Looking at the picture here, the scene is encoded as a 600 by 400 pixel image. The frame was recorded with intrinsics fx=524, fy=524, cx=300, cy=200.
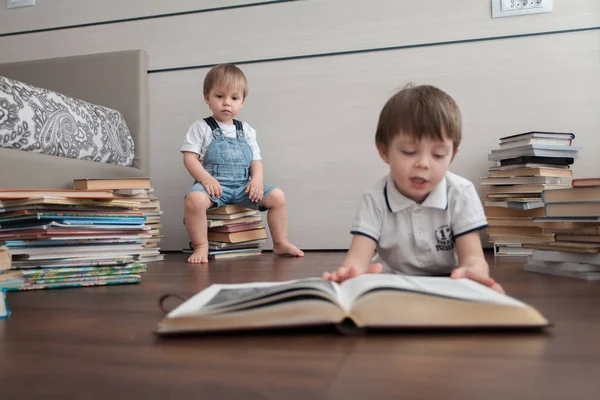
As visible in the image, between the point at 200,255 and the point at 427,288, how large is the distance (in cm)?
149

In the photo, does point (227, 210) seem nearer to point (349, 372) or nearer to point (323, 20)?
point (323, 20)

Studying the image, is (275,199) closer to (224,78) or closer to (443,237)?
(224,78)

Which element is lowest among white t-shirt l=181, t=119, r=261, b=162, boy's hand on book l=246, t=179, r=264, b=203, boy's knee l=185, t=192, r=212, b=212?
boy's knee l=185, t=192, r=212, b=212

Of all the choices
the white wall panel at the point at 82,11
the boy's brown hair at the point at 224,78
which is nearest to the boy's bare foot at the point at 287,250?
the boy's brown hair at the point at 224,78

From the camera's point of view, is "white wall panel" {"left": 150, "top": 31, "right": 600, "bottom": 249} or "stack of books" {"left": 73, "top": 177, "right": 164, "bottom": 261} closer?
"stack of books" {"left": 73, "top": 177, "right": 164, "bottom": 261}

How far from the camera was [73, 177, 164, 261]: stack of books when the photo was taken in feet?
6.49

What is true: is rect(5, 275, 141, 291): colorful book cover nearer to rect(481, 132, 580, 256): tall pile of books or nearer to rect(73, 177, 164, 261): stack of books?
rect(73, 177, 164, 261): stack of books

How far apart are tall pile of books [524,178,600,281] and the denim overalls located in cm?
118

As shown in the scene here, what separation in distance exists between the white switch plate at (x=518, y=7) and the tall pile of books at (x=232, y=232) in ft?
4.59

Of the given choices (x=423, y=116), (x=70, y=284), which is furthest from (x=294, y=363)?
(x=70, y=284)

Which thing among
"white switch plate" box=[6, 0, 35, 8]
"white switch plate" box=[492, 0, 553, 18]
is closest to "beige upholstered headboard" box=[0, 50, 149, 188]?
"white switch plate" box=[6, 0, 35, 8]

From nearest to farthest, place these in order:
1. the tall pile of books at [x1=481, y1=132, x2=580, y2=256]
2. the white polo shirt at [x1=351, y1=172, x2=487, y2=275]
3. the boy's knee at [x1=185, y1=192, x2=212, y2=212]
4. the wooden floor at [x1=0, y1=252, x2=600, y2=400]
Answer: the wooden floor at [x1=0, y1=252, x2=600, y2=400] → the white polo shirt at [x1=351, y1=172, x2=487, y2=275] → the tall pile of books at [x1=481, y1=132, x2=580, y2=256] → the boy's knee at [x1=185, y1=192, x2=212, y2=212]

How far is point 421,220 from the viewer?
1.12 meters

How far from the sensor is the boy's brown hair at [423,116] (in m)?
0.99
